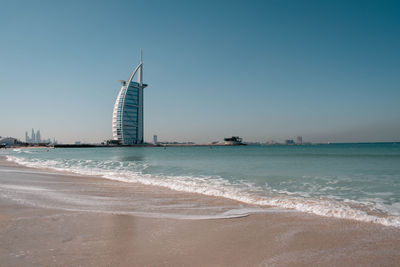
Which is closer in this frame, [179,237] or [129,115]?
[179,237]

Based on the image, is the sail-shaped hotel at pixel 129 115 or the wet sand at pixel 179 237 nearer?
the wet sand at pixel 179 237

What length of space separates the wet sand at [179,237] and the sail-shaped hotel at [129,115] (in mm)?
129707

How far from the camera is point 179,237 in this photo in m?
4.17

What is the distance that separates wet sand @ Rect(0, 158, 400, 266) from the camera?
3348mm

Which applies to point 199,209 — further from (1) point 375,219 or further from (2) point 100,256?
(1) point 375,219

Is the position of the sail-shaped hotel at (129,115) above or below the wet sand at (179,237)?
above

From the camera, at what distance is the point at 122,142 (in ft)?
428

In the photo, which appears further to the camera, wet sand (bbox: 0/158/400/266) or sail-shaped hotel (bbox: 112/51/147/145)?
sail-shaped hotel (bbox: 112/51/147/145)

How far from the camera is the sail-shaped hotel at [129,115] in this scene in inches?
5118

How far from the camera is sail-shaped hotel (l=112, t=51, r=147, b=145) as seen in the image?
427ft

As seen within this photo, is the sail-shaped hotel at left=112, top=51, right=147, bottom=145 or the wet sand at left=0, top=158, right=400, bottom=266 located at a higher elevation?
the sail-shaped hotel at left=112, top=51, right=147, bottom=145

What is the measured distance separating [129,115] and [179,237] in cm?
13489

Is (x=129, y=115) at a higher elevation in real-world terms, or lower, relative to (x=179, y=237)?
higher

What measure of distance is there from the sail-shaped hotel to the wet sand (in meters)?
130
